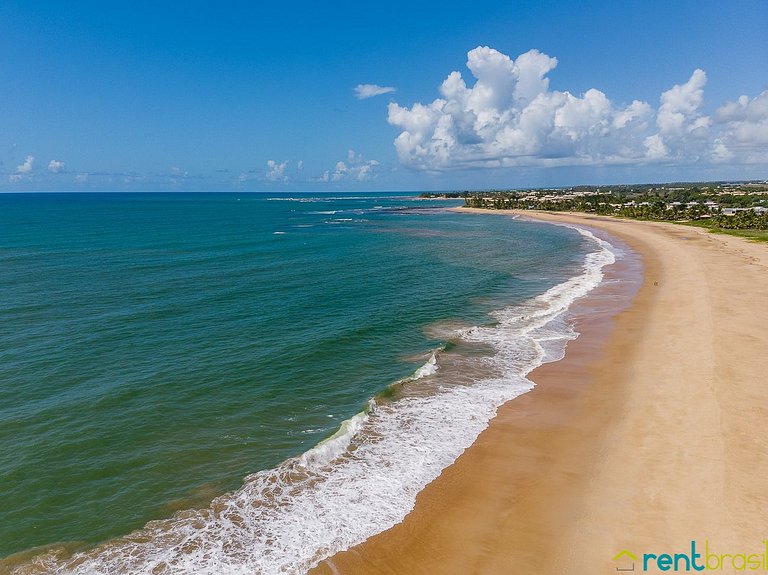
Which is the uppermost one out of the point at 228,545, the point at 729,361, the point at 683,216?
the point at 683,216

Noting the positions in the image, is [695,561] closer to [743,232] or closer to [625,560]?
[625,560]

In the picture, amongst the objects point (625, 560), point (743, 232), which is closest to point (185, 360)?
point (625, 560)

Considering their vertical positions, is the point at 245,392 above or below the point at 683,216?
below

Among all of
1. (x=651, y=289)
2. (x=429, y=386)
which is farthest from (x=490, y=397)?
(x=651, y=289)

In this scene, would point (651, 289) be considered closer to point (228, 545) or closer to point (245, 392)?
point (245, 392)

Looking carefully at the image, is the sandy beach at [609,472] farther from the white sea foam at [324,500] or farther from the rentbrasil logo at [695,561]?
the white sea foam at [324,500]

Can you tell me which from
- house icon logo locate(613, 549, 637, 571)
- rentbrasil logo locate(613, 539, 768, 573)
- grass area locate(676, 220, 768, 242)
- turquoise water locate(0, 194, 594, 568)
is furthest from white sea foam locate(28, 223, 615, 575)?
grass area locate(676, 220, 768, 242)

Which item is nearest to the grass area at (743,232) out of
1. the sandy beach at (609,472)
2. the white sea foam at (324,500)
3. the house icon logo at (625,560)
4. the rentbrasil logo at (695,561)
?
the sandy beach at (609,472)

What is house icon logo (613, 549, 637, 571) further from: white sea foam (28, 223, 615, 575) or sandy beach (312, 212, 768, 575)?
white sea foam (28, 223, 615, 575)

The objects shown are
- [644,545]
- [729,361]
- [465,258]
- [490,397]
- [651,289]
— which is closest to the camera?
[644,545]
